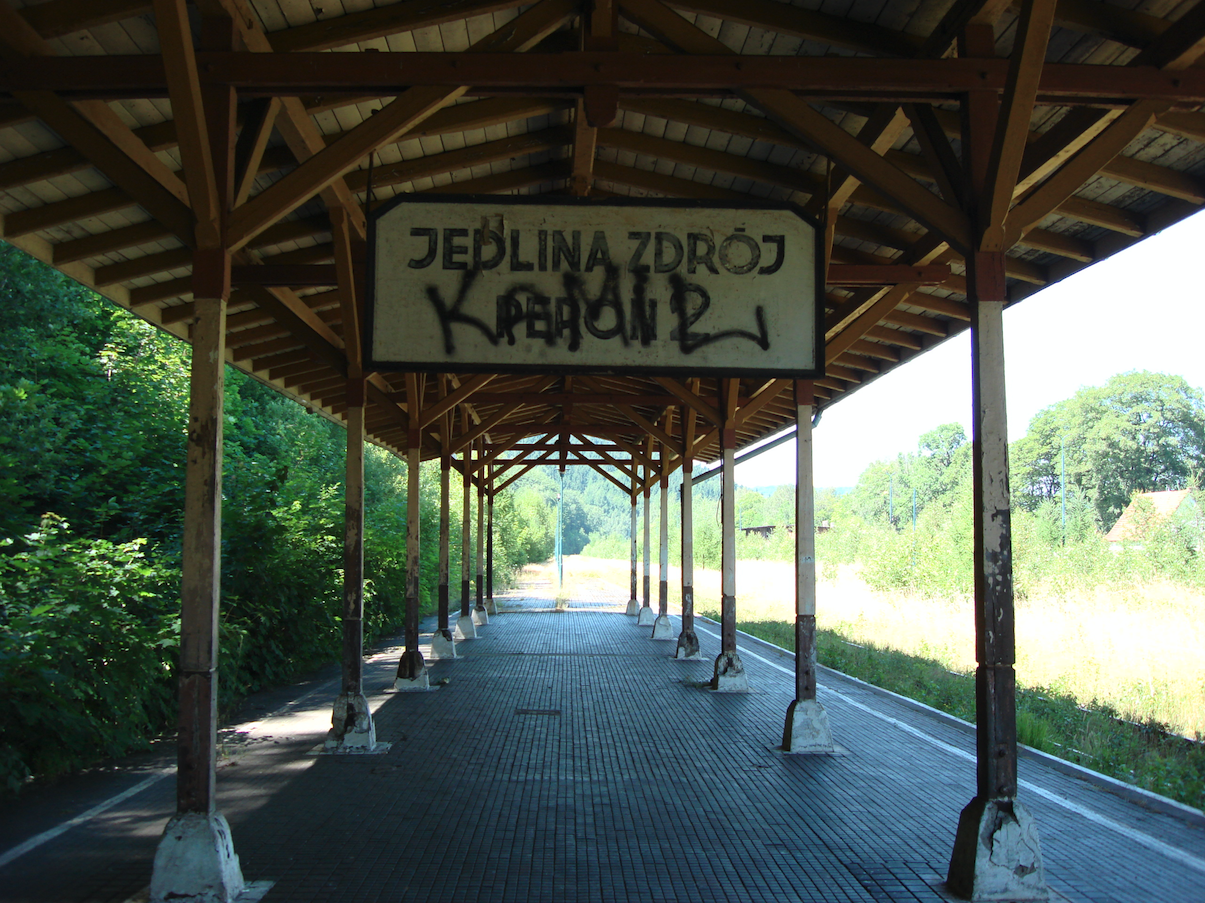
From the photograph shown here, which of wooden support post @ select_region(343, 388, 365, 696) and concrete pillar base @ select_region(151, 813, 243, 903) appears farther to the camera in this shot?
wooden support post @ select_region(343, 388, 365, 696)

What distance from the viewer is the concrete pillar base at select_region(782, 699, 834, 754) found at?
7500 millimetres

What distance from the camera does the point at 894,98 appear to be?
4438 mm

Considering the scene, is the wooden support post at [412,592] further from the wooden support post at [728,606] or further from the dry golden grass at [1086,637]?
the dry golden grass at [1086,637]

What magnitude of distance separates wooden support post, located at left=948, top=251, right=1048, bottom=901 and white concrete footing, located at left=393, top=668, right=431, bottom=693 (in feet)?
23.5

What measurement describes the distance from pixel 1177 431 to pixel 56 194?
60210mm

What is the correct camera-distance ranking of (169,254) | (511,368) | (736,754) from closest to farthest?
1. (511,368)
2. (169,254)
3. (736,754)

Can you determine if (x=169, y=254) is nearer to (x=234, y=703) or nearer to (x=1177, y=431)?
(x=234, y=703)

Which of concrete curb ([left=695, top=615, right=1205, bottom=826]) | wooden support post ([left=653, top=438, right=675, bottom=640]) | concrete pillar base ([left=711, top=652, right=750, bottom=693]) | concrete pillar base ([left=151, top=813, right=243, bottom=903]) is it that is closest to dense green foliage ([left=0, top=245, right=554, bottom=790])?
concrete pillar base ([left=151, top=813, right=243, bottom=903])

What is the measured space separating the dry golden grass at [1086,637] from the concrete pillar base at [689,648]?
340 cm

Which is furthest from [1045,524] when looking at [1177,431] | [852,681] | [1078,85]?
[1078,85]

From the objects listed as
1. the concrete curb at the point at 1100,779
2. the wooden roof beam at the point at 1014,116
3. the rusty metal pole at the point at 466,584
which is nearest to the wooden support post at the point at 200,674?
the wooden roof beam at the point at 1014,116

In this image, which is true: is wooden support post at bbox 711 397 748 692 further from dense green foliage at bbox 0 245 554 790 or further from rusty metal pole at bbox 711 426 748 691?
dense green foliage at bbox 0 245 554 790

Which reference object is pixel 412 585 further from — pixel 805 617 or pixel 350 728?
pixel 805 617

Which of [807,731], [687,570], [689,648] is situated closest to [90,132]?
[807,731]
